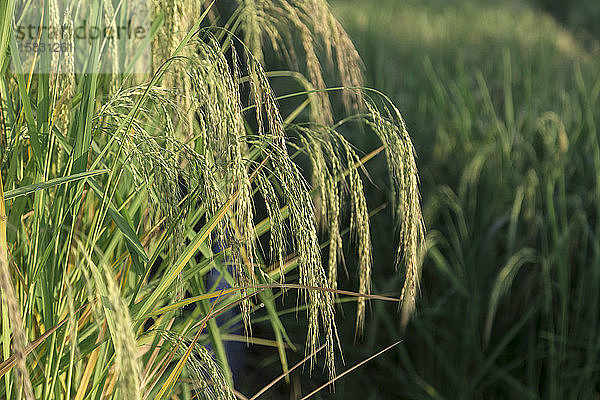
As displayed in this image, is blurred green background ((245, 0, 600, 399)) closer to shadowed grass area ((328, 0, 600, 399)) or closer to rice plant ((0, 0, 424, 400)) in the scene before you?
shadowed grass area ((328, 0, 600, 399))

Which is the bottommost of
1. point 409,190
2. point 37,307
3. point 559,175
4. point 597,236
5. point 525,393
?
point 525,393

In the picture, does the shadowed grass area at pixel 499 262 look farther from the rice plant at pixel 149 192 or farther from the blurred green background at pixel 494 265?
the rice plant at pixel 149 192

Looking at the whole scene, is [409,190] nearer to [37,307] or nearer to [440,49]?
[37,307]

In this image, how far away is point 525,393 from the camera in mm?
1907

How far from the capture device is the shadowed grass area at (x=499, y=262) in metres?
1.93

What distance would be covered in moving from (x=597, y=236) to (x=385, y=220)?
2.11 ft

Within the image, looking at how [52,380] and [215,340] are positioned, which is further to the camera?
[215,340]

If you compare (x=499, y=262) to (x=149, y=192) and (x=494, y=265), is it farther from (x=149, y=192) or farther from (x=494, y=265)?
(x=149, y=192)

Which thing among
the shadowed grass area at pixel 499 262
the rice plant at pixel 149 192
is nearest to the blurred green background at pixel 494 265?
the shadowed grass area at pixel 499 262

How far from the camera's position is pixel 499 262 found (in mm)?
2088

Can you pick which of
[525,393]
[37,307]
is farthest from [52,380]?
[525,393]

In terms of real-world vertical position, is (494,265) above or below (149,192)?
below

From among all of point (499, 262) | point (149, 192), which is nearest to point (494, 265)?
point (499, 262)

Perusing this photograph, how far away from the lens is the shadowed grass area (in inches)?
75.8
